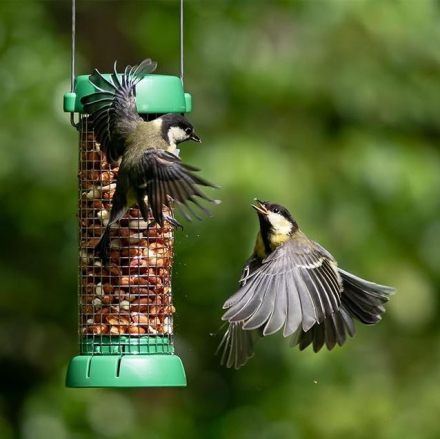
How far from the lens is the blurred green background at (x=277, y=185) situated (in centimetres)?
791

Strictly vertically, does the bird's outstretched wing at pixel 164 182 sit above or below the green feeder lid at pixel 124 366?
above

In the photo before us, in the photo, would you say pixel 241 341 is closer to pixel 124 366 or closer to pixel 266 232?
pixel 266 232

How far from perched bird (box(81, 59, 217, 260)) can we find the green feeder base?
52 cm

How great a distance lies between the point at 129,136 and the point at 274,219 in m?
0.98

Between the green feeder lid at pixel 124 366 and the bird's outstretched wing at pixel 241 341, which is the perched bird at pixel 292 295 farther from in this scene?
the green feeder lid at pixel 124 366

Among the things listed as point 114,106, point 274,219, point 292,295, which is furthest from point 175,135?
point 292,295

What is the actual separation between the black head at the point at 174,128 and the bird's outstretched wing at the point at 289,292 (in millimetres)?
798

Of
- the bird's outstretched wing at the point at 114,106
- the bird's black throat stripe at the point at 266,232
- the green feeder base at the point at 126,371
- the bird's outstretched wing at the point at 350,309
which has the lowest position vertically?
the green feeder base at the point at 126,371

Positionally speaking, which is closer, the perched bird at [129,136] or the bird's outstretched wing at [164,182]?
the bird's outstretched wing at [164,182]

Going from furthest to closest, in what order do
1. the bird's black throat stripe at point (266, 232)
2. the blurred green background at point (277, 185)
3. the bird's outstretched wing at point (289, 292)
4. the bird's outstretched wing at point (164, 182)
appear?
the blurred green background at point (277, 185) < the bird's black throat stripe at point (266, 232) < the bird's outstretched wing at point (289, 292) < the bird's outstretched wing at point (164, 182)

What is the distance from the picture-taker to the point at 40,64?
28.2 feet

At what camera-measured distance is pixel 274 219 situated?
6.04 metres

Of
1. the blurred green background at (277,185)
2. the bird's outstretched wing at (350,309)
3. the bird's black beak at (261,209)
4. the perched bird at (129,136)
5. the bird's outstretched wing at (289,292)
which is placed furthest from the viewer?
the blurred green background at (277,185)

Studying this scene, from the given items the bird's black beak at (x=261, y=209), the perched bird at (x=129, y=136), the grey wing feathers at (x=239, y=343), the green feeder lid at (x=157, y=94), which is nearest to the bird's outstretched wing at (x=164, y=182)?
the perched bird at (x=129, y=136)
